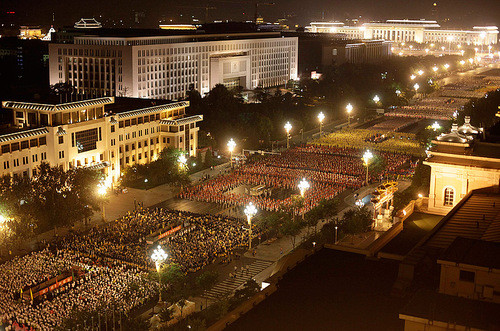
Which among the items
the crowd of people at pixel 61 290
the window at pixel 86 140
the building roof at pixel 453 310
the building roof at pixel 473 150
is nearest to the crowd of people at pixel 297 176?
the window at pixel 86 140

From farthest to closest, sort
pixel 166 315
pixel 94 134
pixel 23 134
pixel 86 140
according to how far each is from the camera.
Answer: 1. pixel 94 134
2. pixel 86 140
3. pixel 23 134
4. pixel 166 315

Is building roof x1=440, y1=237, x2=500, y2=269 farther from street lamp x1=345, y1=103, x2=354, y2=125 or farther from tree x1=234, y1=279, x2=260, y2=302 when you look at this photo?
street lamp x1=345, y1=103, x2=354, y2=125

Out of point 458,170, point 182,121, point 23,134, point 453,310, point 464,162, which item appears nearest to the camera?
point 453,310

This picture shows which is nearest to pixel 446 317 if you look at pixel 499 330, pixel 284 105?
pixel 499 330

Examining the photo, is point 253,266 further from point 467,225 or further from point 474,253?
point 474,253

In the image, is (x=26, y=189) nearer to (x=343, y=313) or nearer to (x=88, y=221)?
(x=88, y=221)

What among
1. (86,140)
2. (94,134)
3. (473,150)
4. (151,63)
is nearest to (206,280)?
(473,150)

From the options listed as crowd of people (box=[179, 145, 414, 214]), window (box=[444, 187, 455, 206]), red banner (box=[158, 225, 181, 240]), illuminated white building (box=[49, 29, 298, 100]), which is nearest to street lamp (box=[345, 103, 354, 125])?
crowd of people (box=[179, 145, 414, 214])
